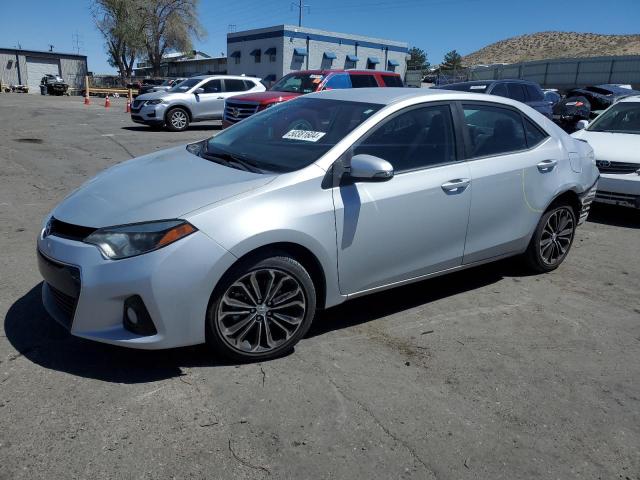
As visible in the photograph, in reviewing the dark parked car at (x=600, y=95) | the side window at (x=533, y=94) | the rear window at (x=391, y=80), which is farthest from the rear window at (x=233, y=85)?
the dark parked car at (x=600, y=95)

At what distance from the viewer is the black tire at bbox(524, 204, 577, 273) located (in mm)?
4934

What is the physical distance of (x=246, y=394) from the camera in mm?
3023

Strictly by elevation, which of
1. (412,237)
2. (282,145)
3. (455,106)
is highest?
(455,106)

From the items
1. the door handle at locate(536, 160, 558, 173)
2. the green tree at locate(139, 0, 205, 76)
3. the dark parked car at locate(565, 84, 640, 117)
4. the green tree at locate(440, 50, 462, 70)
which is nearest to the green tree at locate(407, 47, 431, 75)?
the green tree at locate(440, 50, 462, 70)

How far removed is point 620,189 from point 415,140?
4.39 m

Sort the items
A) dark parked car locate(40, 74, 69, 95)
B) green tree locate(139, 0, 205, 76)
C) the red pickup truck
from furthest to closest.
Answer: green tree locate(139, 0, 205, 76) → dark parked car locate(40, 74, 69, 95) → the red pickup truck

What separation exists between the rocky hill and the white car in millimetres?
83249

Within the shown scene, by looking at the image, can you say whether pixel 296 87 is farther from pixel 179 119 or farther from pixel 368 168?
pixel 368 168

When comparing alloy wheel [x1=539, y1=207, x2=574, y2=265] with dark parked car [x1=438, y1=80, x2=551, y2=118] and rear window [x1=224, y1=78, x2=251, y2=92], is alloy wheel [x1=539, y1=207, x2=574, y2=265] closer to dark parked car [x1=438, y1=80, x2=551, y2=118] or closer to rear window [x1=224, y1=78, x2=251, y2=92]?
dark parked car [x1=438, y1=80, x2=551, y2=118]

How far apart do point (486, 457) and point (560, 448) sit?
0.41 metres

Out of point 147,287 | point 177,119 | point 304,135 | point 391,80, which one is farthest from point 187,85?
point 147,287

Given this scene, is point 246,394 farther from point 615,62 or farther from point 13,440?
point 615,62

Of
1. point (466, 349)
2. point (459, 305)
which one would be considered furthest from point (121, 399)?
point (459, 305)

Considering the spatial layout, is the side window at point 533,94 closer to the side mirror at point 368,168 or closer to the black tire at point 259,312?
the side mirror at point 368,168
